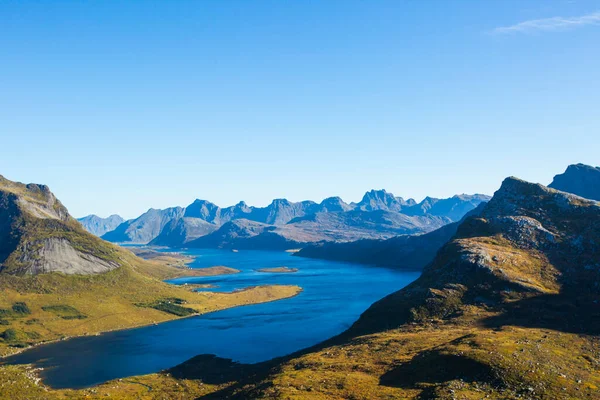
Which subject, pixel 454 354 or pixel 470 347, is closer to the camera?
pixel 454 354

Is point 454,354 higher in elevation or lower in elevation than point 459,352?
lower

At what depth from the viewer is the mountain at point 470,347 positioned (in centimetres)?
10400

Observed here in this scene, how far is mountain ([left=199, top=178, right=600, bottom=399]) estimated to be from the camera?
341ft

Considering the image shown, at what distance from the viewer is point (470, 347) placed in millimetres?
123188

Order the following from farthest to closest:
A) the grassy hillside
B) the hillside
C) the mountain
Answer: the grassy hillside → the hillside → the mountain

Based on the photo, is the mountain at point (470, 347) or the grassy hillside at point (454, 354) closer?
the mountain at point (470, 347)

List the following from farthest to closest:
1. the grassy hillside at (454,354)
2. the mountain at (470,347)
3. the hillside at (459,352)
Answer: the grassy hillside at (454,354)
the hillside at (459,352)
the mountain at (470,347)

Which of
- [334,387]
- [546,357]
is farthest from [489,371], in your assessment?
[334,387]

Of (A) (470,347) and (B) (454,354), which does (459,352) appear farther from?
(A) (470,347)

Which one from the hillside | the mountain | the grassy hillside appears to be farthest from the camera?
the grassy hillside

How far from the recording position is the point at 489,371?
106375mm

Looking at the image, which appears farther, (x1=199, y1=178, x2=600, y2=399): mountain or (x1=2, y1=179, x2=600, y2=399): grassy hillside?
(x1=2, y1=179, x2=600, y2=399): grassy hillside

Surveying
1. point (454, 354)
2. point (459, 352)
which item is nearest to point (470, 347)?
point (459, 352)

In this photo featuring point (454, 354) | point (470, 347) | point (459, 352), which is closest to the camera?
point (454, 354)
